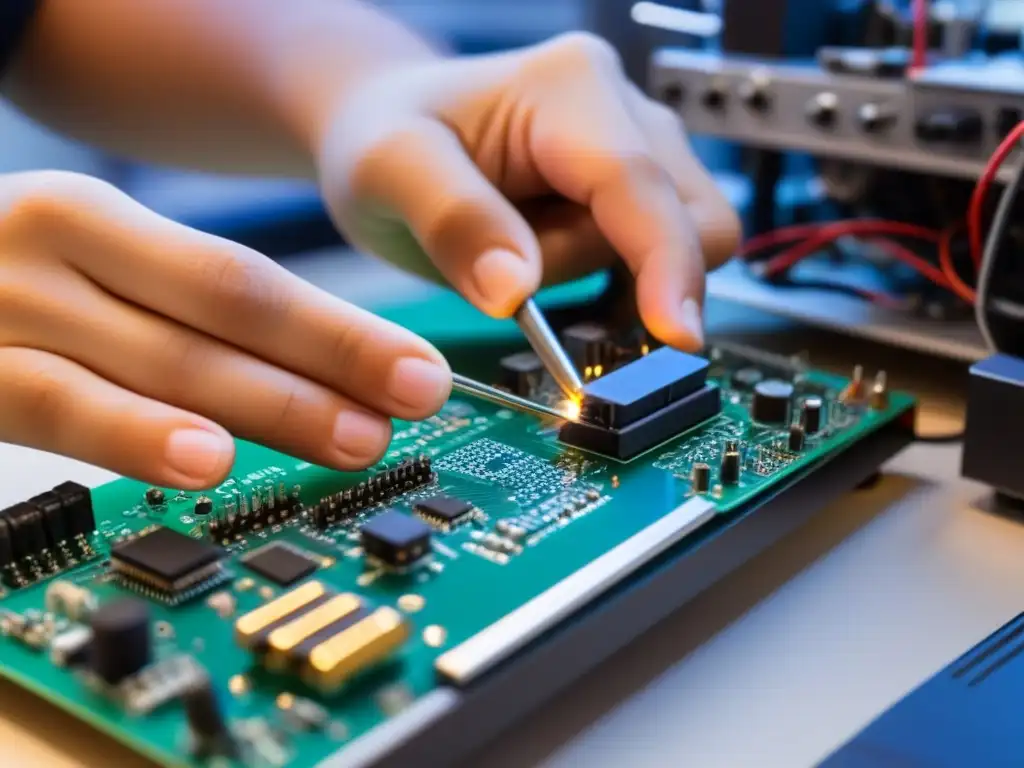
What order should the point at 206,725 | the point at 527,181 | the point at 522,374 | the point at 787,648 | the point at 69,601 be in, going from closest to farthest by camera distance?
1. the point at 206,725
2. the point at 69,601
3. the point at 787,648
4. the point at 522,374
5. the point at 527,181

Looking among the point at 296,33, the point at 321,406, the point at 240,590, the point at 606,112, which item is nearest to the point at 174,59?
the point at 296,33

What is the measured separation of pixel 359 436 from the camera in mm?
753

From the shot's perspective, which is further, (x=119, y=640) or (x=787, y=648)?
(x=787, y=648)

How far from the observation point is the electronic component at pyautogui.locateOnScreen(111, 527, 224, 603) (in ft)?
2.09

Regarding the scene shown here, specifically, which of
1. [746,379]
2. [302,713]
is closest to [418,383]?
[302,713]

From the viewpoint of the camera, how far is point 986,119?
105 cm

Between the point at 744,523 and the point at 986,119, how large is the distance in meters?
0.55

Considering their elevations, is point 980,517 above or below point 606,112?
below

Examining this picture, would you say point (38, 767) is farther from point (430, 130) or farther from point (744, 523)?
point (430, 130)

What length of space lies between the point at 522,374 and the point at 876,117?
0.51 meters

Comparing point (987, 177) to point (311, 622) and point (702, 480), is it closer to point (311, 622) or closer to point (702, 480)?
point (702, 480)

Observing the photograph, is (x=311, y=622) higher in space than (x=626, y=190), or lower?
lower

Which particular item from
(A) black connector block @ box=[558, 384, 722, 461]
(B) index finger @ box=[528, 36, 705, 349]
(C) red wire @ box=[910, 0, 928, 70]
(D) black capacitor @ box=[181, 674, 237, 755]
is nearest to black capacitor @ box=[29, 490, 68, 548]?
(D) black capacitor @ box=[181, 674, 237, 755]

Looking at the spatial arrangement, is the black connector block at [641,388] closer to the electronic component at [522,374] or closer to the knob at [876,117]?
the electronic component at [522,374]
